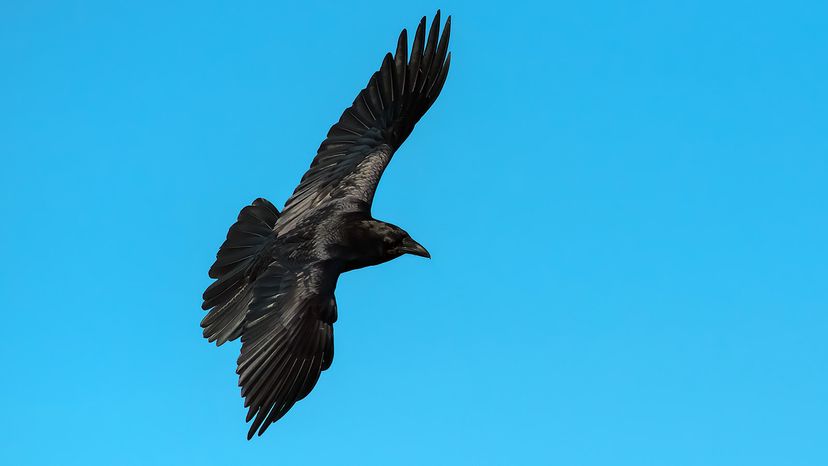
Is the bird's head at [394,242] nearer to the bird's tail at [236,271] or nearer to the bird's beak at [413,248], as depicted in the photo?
the bird's beak at [413,248]

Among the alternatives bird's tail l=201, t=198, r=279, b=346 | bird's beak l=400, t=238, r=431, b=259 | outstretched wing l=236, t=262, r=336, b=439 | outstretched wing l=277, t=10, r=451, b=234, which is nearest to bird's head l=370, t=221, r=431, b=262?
bird's beak l=400, t=238, r=431, b=259

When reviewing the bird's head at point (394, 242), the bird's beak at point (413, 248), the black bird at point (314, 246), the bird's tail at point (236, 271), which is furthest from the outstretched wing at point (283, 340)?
the bird's beak at point (413, 248)

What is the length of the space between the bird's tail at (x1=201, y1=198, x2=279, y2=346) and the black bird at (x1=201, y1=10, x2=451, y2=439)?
1cm

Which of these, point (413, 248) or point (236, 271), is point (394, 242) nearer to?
point (413, 248)

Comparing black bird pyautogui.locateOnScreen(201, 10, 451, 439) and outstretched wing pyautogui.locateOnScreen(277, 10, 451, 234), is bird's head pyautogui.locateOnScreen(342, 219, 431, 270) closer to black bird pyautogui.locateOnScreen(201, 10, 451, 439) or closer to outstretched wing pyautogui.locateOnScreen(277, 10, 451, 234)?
black bird pyautogui.locateOnScreen(201, 10, 451, 439)

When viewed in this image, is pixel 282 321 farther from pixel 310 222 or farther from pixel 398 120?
pixel 398 120

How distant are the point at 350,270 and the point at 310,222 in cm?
74

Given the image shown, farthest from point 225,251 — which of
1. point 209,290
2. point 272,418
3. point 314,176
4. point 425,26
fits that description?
point 425,26

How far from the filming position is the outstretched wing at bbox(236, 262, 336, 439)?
1302cm

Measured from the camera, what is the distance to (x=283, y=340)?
13.4 meters

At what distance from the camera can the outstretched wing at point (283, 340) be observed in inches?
513

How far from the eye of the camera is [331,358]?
13.6 m

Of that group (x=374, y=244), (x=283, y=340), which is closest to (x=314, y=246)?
(x=374, y=244)

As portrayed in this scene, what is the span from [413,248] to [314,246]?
4.02 feet
